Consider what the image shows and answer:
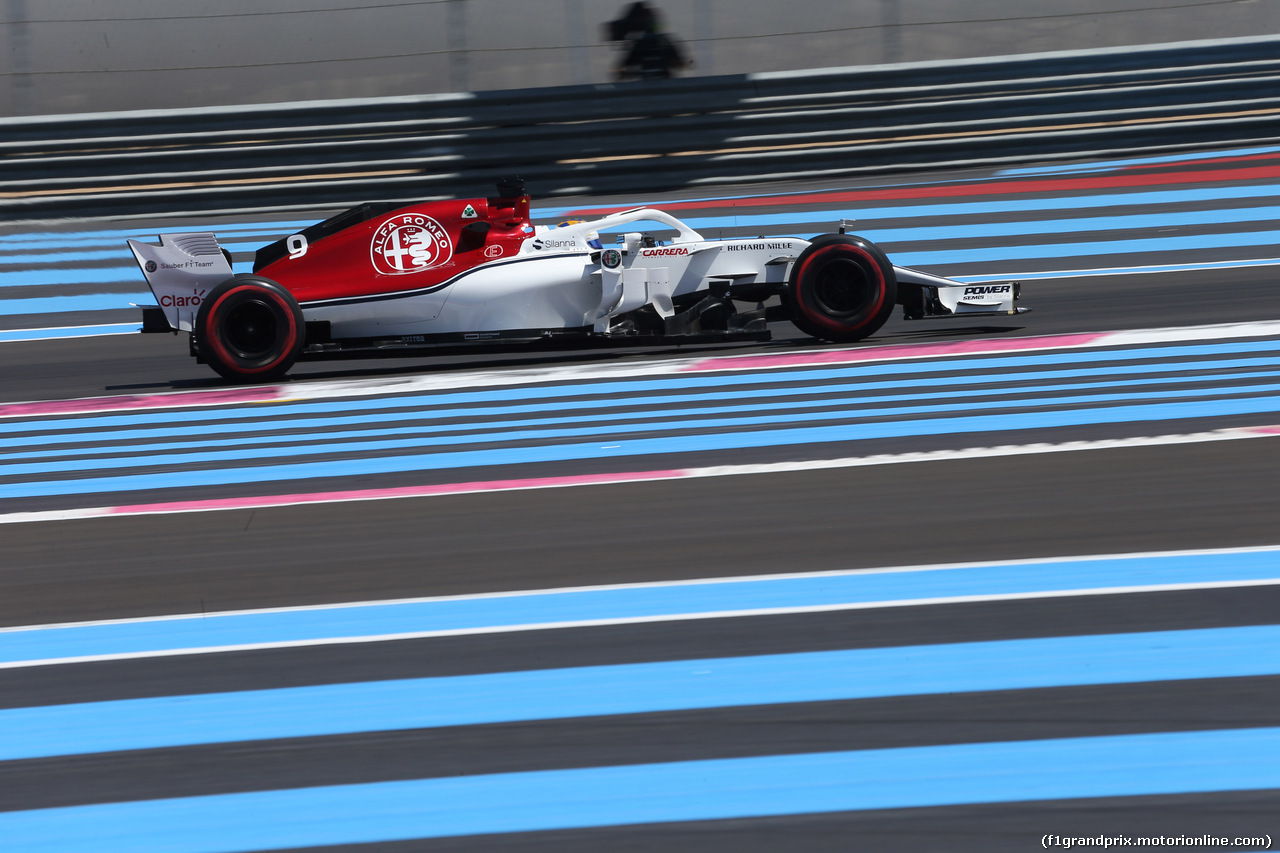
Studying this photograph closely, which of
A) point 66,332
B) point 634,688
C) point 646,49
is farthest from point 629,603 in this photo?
point 646,49

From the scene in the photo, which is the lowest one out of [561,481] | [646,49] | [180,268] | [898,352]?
[561,481]

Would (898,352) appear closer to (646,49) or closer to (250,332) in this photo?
(250,332)

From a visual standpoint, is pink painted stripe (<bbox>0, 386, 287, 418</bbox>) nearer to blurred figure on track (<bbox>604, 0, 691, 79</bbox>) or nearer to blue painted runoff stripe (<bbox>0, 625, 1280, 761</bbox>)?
blue painted runoff stripe (<bbox>0, 625, 1280, 761</bbox>)

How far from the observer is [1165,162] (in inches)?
523

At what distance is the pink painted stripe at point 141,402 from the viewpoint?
8.62 metres

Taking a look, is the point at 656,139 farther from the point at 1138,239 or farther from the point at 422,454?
the point at 422,454

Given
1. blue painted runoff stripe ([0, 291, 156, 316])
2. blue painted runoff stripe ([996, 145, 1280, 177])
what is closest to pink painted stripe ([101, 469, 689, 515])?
blue painted runoff stripe ([0, 291, 156, 316])

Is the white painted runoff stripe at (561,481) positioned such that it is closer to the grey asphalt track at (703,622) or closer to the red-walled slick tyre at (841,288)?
the grey asphalt track at (703,622)

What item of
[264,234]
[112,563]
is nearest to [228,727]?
[112,563]

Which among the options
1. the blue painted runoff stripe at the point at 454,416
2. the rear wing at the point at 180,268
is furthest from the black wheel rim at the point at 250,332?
the blue painted runoff stripe at the point at 454,416

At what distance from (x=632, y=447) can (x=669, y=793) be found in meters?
3.49

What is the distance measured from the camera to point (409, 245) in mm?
8617

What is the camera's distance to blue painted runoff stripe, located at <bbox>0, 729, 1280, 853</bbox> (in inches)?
126

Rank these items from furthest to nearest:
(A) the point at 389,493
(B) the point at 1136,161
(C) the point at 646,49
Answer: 1. (C) the point at 646,49
2. (B) the point at 1136,161
3. (A) the point at 389,493
